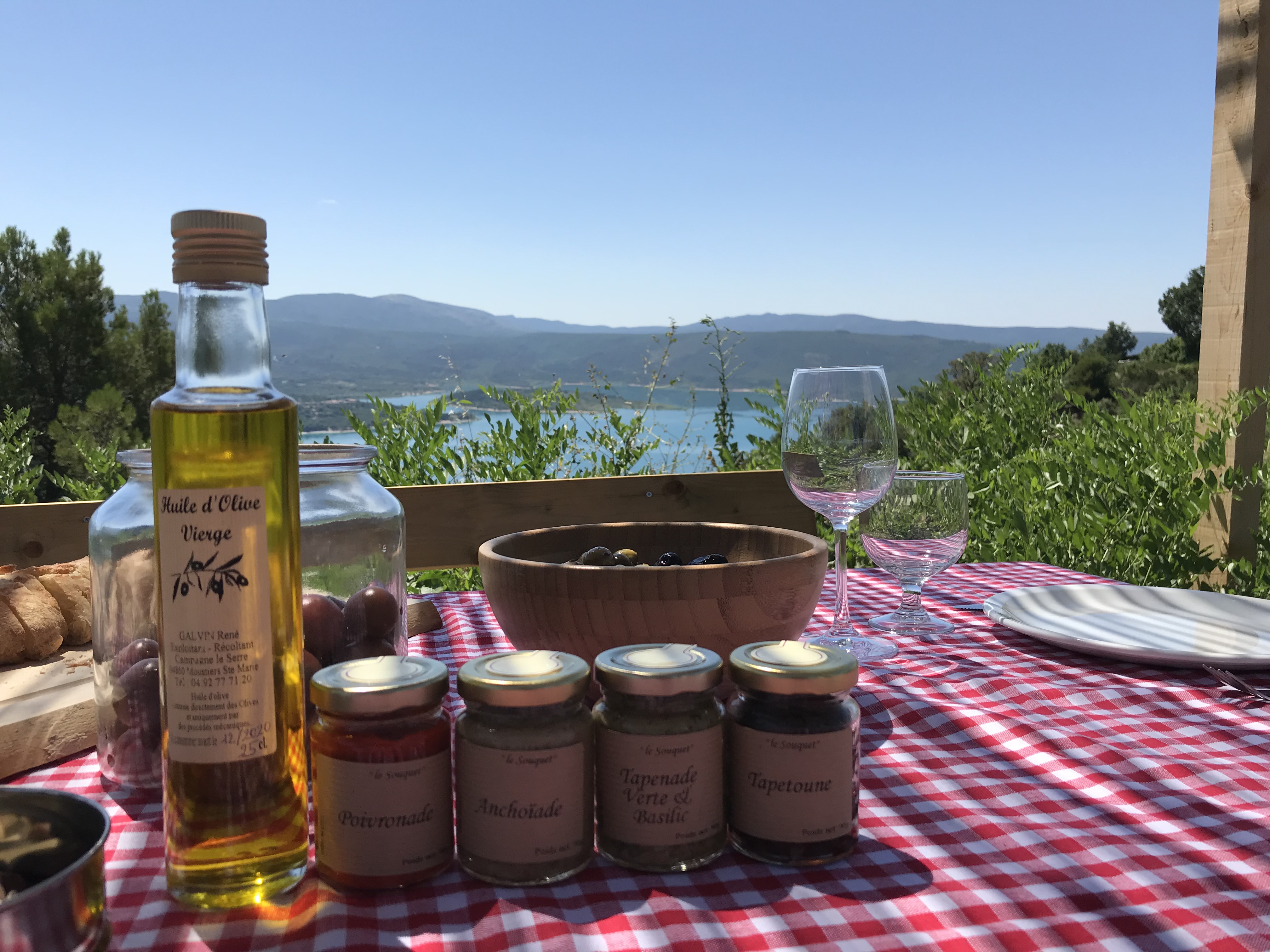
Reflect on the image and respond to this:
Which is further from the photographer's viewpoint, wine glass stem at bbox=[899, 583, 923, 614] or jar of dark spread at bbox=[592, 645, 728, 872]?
wine glass stem at bbox=[899, 583, 923, 614]

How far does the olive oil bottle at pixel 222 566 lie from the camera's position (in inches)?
18.7

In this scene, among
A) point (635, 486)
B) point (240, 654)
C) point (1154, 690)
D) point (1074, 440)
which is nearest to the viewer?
point (240, 654)

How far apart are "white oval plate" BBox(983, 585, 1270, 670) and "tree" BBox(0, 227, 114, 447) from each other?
21.6m

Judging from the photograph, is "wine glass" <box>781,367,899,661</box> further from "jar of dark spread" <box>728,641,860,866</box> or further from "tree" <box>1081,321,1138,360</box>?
"tree" <box>1081,321,1138,360</box>

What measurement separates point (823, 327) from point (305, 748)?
837cm

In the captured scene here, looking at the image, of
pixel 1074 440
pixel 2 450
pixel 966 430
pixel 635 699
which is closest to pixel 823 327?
pixel 966 430

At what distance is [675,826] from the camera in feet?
1.73

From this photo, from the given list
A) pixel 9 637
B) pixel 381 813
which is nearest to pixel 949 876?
pixel 381 813

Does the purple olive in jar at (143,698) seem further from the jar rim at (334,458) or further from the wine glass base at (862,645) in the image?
the wine glass base at (862,645)

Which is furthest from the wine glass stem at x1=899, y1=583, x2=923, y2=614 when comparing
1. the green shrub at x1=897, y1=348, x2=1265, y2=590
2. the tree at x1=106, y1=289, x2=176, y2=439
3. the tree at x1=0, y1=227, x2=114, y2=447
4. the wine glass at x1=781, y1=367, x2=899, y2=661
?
the tree at x1=0, y1=227, x2=114, y2=447

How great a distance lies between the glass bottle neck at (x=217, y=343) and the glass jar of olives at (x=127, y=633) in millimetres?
184

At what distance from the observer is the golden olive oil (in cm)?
48

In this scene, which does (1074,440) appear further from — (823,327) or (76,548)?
(823,327)

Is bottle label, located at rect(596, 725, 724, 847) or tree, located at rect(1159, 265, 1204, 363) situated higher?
tree, located at rect(1159, 265, 1204, 363)
